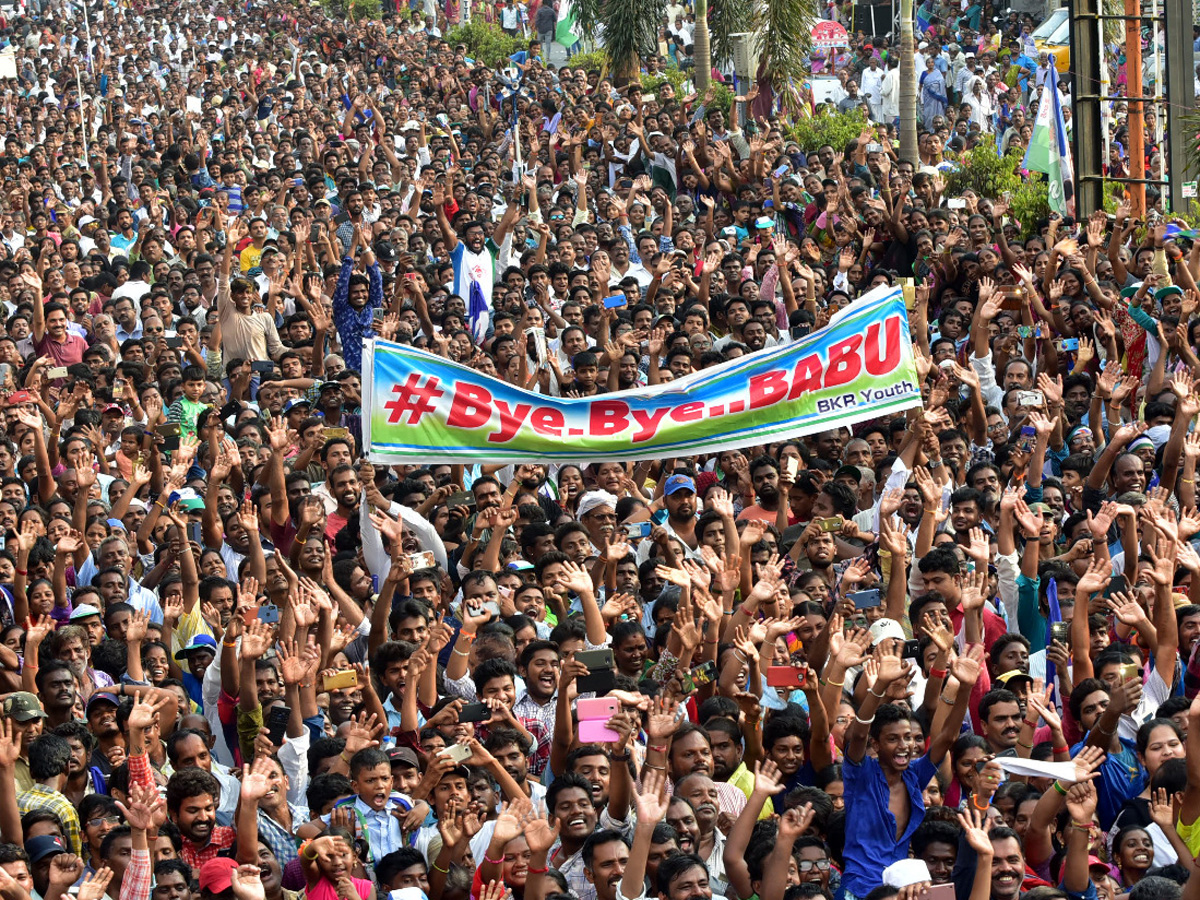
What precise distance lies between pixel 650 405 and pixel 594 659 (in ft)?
7.38

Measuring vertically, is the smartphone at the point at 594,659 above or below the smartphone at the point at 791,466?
below

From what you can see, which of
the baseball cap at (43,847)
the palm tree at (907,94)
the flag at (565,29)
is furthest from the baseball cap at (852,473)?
the flag at (565,29)

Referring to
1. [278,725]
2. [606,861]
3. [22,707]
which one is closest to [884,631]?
[606,861]

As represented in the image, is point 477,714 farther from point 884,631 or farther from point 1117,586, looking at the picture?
point 1117,586

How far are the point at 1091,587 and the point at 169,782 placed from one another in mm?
3728

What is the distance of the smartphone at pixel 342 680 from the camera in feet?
26.2

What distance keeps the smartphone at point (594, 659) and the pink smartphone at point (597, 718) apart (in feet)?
1.65

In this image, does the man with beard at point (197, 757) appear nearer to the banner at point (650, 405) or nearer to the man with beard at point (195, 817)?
the man with beard at point (195, 817)

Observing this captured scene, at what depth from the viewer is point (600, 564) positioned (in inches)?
377

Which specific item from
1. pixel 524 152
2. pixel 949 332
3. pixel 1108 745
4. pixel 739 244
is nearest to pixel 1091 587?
pixel 1108 745

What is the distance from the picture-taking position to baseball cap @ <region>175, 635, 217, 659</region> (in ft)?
30.0

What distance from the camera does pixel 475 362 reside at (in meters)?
12.8

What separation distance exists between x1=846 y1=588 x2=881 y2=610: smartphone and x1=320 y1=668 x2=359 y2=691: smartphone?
2121 millimetres

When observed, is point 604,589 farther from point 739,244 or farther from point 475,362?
point 739,244
